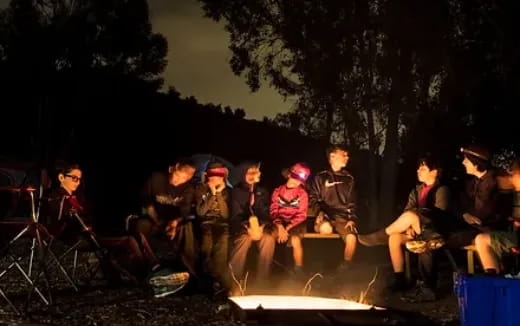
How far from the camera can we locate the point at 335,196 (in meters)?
9.30

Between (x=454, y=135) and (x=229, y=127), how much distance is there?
10104mm

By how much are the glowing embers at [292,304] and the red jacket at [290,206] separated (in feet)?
5.25

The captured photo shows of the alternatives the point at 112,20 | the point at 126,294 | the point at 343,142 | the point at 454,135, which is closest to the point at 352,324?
the point at 126,294

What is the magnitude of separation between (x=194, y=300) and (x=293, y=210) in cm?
165

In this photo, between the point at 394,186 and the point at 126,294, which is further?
the point at 394,186

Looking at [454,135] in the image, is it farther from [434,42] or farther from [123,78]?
[123,78]

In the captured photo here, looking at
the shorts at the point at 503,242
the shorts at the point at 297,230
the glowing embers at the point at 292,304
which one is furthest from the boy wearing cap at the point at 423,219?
the glowing embers at the point at 292,304

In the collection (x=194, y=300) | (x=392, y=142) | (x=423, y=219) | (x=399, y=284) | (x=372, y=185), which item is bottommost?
(x=194, y=300)

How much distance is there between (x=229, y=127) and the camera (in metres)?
24.1

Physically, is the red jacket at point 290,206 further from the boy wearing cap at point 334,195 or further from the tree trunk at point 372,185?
the tree trunk at point 372,185

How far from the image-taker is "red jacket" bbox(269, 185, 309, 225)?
9.08m

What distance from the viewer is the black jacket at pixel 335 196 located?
9.26 metres

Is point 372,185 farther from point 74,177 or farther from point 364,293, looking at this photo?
point 74,177

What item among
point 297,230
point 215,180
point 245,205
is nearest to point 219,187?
point 215,180
